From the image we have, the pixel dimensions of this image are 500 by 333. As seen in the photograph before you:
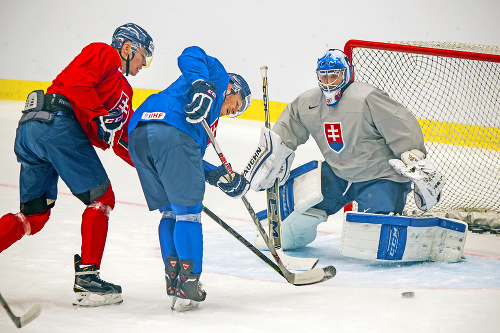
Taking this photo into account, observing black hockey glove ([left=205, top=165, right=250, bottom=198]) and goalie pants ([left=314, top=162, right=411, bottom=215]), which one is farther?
goalie pants ([left=314, top=162, right=411, bottom=215])

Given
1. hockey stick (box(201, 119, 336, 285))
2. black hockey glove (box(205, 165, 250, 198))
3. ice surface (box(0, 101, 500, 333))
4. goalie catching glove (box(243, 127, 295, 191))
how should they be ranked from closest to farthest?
ice surface (box(0, 101, 500, 333)) → black hockey glove (box(205, 165, 250, 198)) → hockey stick (box(201, 119, 336, 285)) → goalie catching glove (box(243, 127, 295, 191))

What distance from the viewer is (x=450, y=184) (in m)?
4.65

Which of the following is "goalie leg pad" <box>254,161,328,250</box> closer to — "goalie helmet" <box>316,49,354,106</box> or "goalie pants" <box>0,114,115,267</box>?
"goalie helmet" <box>316,49,354,106</box>

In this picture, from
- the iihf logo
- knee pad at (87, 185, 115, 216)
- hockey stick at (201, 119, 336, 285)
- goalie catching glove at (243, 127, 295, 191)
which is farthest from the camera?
A: the iihf logo

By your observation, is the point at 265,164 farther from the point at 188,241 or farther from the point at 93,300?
the point at 93,300

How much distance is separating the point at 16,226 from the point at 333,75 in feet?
5.06

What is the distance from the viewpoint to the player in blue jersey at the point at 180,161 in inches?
87.8

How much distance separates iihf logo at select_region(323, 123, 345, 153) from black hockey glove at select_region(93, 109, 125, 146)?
116 cm

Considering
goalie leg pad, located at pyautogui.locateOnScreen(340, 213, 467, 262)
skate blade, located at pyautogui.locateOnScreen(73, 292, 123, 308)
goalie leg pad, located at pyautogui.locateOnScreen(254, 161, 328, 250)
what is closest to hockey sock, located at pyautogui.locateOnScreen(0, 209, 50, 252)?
skate blade, located at pyautogui.locateOnScreen(73, 292, 123, 308)

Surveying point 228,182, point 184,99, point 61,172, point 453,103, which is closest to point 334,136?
point 228,182

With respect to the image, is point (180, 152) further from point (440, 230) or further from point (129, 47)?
point (440, 230)

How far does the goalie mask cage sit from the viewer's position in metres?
4.23

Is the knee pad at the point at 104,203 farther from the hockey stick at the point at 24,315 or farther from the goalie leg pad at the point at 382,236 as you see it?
the goalie leg pad at the point at 382,236

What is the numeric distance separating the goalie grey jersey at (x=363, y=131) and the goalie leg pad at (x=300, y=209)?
134 millimetres
